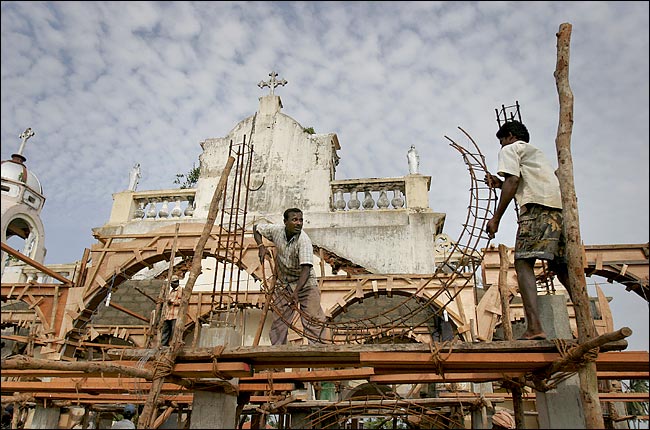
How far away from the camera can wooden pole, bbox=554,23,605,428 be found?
3.72m

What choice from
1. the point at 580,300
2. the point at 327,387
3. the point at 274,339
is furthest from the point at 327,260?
the point at 580,300

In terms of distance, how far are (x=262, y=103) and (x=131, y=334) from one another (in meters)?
7.32

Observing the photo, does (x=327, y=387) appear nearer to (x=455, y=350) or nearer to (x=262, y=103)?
(x=455, y=350)

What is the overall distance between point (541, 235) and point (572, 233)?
1.11 feet

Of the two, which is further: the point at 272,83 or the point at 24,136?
the point at 272,83

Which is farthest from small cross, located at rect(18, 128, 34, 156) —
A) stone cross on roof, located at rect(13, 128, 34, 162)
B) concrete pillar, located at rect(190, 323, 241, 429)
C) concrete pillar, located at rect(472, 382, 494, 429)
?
concrete pillar, located at rect(472, 382, 494, 429)

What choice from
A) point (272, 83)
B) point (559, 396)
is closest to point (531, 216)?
point (559, 396)

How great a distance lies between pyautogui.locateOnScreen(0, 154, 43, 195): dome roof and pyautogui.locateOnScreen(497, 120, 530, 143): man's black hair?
4947 mm

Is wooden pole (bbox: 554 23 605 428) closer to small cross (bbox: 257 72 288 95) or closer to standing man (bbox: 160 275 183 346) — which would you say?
standing man (bbox: 160 275 183 346)

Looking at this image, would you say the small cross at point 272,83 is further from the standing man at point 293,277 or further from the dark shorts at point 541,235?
the dark shorts at point 541,235

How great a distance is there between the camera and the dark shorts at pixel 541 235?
4422 millimetres

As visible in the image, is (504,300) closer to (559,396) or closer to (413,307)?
(559,396)

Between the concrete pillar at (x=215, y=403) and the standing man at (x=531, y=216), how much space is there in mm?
2649

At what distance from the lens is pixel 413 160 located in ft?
41.0
